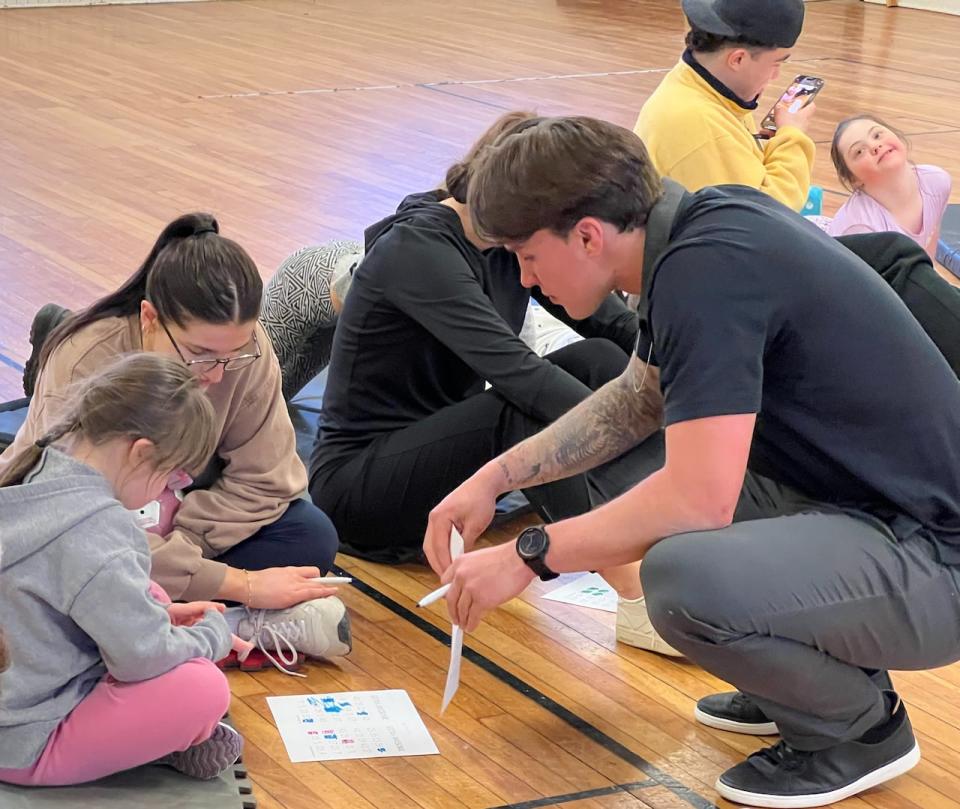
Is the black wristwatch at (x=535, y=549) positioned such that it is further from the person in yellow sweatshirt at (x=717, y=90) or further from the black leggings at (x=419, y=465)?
the person in yellow sweatshirt at (x=717, y=90)

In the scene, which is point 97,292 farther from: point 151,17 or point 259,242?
point 151,17

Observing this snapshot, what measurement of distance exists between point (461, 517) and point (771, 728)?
0.63m

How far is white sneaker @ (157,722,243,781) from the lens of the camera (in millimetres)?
2102

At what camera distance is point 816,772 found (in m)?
2.15

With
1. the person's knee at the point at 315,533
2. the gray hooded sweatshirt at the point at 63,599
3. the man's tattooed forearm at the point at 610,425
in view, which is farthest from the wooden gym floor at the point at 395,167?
the man's tattooed forearm at the point at 610,425

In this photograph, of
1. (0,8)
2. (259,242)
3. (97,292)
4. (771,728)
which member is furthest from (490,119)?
(771,728)

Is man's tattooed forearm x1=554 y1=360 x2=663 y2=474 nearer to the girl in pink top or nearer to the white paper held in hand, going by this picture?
the white paper held in hand

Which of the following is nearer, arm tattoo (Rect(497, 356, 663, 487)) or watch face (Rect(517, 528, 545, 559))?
watch face (Rect(517, 528, 545, 559))

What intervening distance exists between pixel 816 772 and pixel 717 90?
6.07ft

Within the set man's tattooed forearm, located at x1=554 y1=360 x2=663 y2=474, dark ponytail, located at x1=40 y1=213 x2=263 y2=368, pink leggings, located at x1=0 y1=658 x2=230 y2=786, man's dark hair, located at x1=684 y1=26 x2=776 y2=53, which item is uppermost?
man's dark hair, located at x1=684 y1=26 x2=776 y2=53

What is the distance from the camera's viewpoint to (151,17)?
1106cm

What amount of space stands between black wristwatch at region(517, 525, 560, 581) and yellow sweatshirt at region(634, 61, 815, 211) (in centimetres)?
155

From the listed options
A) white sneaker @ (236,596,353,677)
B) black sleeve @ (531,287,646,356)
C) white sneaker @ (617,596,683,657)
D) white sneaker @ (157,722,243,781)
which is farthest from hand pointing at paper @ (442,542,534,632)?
black sleeve @ (531,287,646,356)

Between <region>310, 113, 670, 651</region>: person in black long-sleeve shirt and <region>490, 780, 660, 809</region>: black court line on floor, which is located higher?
<region>310, 113, 670, 651</region>: person in black long-sleeve shirt
